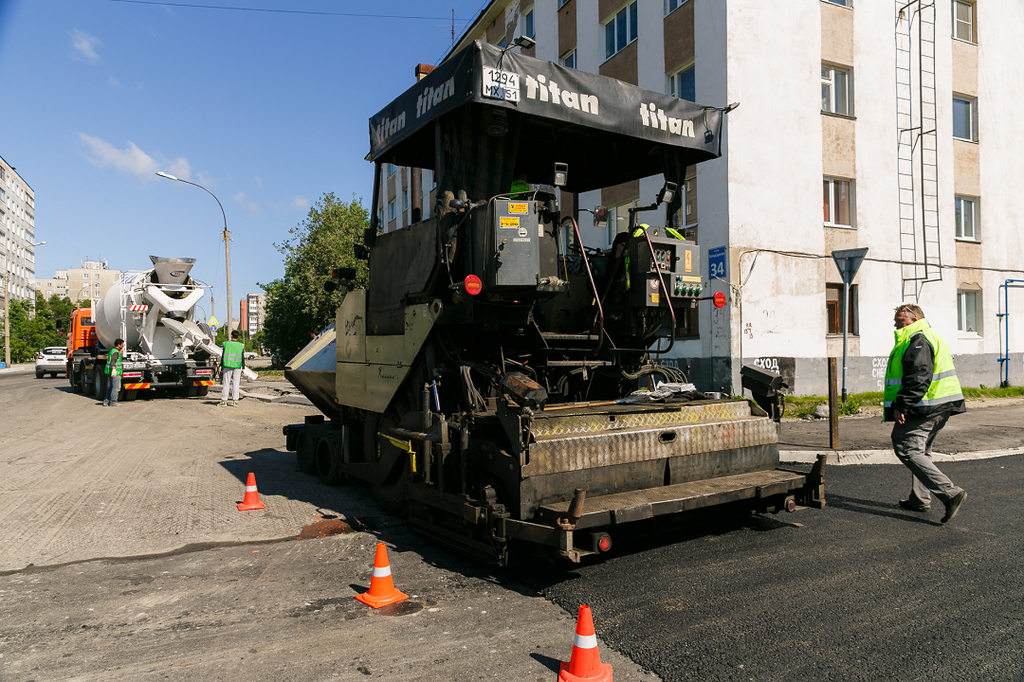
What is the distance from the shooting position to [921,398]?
5680 mm

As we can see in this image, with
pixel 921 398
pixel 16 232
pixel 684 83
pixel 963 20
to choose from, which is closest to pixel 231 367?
pixel 684 83

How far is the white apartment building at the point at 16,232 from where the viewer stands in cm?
8106

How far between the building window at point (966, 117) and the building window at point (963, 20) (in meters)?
1.66

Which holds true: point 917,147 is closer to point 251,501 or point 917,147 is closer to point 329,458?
point 329,458

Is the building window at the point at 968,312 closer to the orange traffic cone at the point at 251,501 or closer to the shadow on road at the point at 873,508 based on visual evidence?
the shadow on road at the point at 873,508

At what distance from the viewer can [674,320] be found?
5.40 metres

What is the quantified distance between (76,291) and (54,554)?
139182 mm

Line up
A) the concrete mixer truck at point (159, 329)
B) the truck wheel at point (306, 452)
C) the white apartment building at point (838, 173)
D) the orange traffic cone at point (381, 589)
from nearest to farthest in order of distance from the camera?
1. the orange traffic cone at point (381, 589)
2. the truck wheel at point (306, 452)
3. the white apartment building at point (838, 173)
4. the concrete mixer truck at point (159, 329)

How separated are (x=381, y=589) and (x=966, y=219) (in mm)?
19933

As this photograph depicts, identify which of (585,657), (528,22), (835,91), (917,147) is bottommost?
(585,657)

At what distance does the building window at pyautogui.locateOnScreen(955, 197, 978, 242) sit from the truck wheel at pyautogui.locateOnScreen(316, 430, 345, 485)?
58.1ft

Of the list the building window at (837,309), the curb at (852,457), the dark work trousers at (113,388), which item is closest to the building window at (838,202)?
the building window at (837,309)

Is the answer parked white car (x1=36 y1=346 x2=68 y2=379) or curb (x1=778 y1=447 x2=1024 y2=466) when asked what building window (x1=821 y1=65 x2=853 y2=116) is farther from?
parked white car (x1=36 y1=346 x2=68 y2=379)

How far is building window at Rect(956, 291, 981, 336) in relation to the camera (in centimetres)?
1803
